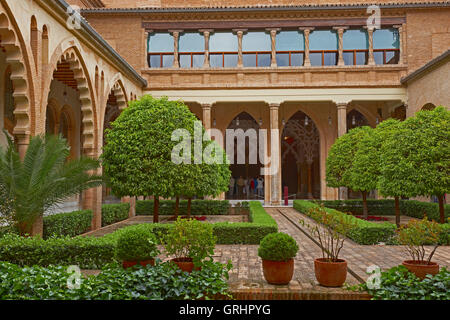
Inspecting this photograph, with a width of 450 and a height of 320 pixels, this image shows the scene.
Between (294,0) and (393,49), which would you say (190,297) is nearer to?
(393,49)

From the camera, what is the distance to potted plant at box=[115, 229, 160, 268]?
17.6 feet

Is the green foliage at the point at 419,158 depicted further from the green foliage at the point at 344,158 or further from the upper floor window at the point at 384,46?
the upper floor window at the point at 384,46

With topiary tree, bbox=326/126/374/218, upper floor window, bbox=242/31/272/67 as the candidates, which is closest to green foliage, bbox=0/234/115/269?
topiary tree, bbox=326/126/374/218

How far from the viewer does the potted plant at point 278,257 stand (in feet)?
17.4

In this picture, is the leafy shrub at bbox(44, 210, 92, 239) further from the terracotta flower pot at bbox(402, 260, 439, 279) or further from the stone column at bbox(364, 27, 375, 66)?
the stone column at bbox(364, 27, 375, 66)

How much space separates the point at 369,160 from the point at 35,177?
9.83 m

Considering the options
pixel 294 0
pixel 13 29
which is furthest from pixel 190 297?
pixel 294 0

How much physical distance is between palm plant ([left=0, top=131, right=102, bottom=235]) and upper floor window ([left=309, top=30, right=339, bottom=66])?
622 inches

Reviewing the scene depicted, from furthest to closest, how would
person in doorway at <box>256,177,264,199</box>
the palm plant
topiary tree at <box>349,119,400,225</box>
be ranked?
person in doorway at <box>256,177,264,199</box> → topiary tree at <box>349,119,400,225</box> → the palm plant

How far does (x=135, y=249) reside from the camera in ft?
17.5

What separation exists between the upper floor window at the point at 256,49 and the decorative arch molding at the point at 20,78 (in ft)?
45.8

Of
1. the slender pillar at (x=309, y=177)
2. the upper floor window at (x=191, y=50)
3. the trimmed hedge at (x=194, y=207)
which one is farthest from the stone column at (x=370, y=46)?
the trimmed hedge at (x=194, y=207)

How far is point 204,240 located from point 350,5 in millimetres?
18237

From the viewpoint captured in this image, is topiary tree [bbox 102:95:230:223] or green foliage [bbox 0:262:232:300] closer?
green foliage [bbox 0:262:232:300]
